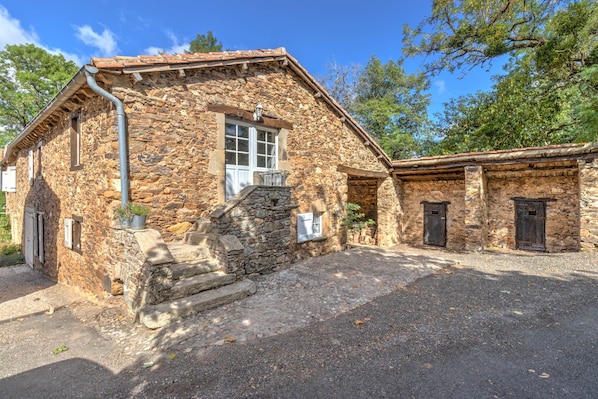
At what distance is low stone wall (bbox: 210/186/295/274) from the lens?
569 centimetres

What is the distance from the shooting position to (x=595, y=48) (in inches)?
404

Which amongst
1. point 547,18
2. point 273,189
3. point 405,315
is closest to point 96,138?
point 273,189

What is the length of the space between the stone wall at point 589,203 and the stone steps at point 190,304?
9504 mm

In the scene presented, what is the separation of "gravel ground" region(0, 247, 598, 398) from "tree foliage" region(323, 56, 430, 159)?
50.4 feet

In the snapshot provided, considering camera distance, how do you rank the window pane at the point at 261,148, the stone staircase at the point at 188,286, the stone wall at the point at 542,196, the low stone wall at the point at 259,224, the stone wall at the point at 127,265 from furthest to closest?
1. the stone wall at the point at 542,196
2. the window pane at the point at 261,148
3. the low stone wall at the point at 259,224
4. the stone wall at the point at 127,265
5. the stone staircase at the point at 188,286

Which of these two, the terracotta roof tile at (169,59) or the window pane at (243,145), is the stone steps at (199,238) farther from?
the terracotta roof tile at (169,59)

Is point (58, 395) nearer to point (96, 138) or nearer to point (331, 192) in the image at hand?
point (96, 138)

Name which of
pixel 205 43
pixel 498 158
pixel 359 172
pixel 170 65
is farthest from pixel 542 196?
pixel 205 43

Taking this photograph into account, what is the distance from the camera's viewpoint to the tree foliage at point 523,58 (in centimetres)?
1068

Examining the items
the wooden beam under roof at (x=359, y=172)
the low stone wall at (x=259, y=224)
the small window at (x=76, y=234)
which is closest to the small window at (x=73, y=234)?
the small window at (x=76, y=234)

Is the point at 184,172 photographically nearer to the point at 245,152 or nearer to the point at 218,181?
the point at 218,181

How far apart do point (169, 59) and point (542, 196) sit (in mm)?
12035

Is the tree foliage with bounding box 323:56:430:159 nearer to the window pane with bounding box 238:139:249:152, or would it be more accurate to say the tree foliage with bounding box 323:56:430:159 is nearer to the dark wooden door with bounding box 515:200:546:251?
the dark wooden door with bounding box 515:200:546:251

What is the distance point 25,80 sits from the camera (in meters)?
17.8
